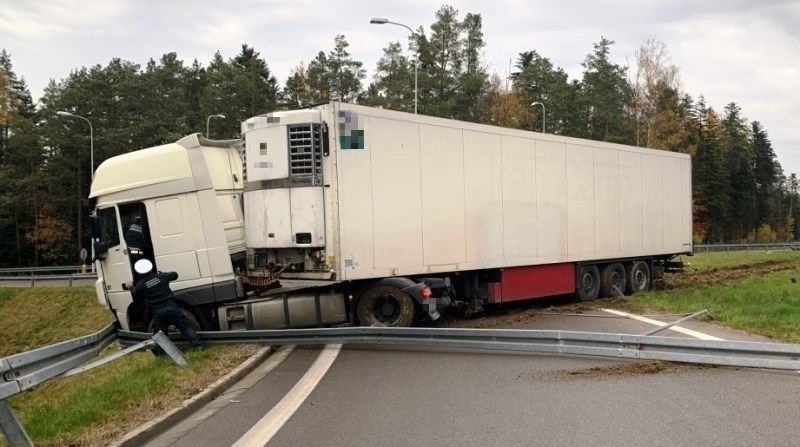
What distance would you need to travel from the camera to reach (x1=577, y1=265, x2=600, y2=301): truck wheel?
1434 centimetres

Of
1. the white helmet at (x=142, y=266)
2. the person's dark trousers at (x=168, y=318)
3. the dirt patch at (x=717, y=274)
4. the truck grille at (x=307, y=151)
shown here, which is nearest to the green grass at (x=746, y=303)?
the dirt patch at (x=717, y=274)

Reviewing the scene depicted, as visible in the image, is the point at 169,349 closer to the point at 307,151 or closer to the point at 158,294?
the point at 158,294

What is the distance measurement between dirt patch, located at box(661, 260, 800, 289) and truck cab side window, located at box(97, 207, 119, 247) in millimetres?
14175

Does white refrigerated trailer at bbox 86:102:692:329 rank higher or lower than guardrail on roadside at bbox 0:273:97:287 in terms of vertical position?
higher

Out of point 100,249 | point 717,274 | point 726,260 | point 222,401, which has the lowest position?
point 726,260

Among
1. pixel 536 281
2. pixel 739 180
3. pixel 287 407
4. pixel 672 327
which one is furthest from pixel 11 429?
pixel 739 180

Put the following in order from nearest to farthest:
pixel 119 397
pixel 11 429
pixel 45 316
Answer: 1. pixel 11 429
2. pixel 119 397
3. pixel 45 316

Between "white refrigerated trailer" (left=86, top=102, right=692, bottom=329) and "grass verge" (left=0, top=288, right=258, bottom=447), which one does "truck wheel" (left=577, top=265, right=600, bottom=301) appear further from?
"grass verge" (left=0, top=288, right=258, bottom=447)

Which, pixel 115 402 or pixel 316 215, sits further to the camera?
pixel 316 215

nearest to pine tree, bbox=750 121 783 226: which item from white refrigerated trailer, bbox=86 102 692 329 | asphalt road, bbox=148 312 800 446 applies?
white refrigerated trailer, bbox=86 102 692 329

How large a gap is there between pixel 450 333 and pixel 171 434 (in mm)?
3983

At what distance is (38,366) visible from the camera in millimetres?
5918

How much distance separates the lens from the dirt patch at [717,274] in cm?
1897

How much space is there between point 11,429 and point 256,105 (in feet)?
159
